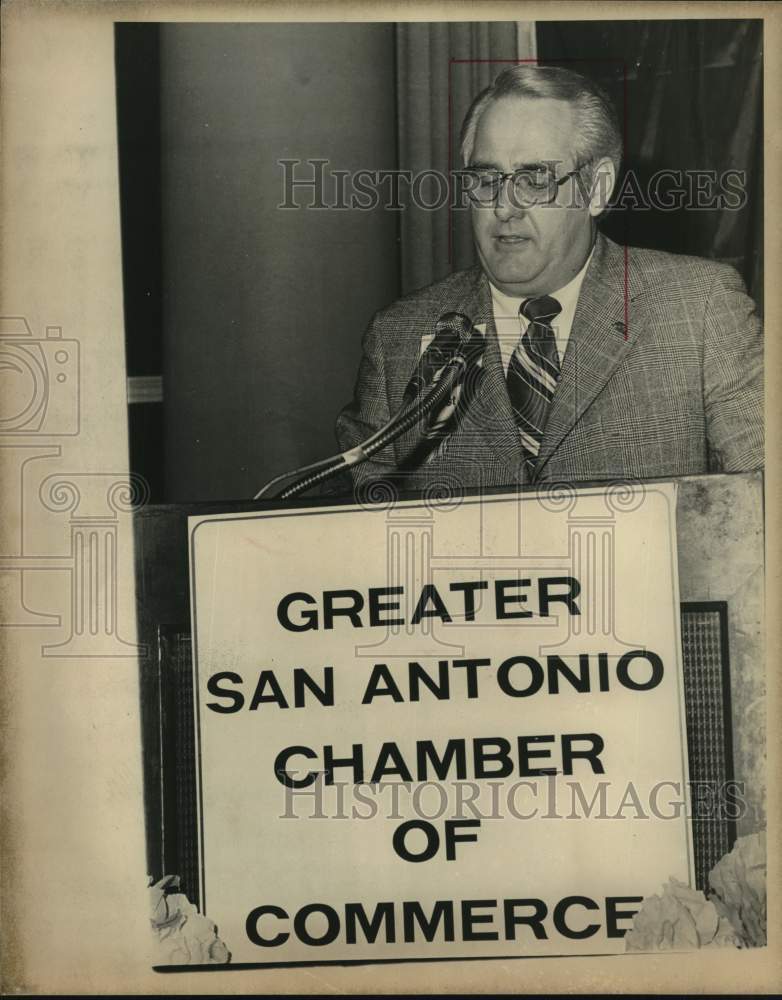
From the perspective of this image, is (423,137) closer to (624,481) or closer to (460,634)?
(624,481)

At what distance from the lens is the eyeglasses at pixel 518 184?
2320 millimetres

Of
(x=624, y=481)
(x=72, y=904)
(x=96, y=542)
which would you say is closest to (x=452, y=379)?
(x=624, y=481)

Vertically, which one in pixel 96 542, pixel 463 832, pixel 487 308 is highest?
pixel 487 308

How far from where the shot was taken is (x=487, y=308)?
2.36m

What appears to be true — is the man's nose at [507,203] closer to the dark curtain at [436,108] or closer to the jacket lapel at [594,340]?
the dark curtain at [436,108]

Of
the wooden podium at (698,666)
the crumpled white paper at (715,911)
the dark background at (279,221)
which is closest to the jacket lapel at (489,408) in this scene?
the dark background at (279,221)

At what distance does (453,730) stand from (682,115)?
4.87ft

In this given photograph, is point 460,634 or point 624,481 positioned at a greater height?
point 624,481

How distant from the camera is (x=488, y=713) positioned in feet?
7.61

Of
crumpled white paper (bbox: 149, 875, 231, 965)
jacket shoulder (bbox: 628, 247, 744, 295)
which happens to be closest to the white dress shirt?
jacket shoulder (bbox: 628, 247, 744, 295)

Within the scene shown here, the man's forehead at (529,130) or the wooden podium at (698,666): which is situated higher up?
the man's forehead at (529,130)

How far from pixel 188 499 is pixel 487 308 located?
2.65 feet

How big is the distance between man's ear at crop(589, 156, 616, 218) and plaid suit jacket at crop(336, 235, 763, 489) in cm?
8

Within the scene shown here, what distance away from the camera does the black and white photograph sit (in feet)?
7.59
